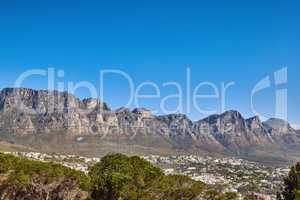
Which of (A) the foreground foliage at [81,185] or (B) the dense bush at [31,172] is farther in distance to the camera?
(A) the foreground foliage at [81,185]

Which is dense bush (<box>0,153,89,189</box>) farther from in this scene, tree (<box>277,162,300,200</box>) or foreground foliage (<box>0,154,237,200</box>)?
tree (<box>277,162,300,200</box>)

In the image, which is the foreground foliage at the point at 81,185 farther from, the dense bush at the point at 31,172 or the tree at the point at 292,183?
the tree at the point at 292,183

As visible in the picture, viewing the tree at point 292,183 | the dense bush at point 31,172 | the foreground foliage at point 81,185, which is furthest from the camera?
the foreground foliage at point 81,185

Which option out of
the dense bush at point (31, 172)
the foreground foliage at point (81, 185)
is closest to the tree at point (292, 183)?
the foreground foliage at point (81, 185)

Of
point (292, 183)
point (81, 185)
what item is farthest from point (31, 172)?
point (292, 183)

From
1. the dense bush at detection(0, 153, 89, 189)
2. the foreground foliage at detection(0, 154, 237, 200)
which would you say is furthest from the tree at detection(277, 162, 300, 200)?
the dense bush at detection(0, 153, 89, 189)

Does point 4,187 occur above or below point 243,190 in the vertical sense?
above

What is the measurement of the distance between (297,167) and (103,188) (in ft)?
80.0

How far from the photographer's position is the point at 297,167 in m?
54.0

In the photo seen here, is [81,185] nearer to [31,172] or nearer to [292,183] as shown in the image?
[31,172]

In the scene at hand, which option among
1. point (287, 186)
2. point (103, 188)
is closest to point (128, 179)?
point (103, 188)

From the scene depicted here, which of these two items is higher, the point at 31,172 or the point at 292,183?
the point at 31,172

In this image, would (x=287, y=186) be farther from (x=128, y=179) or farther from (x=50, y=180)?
(x=50, y=180)

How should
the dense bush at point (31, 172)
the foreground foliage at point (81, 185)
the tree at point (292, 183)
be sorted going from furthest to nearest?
the foreground foliage at point (81, 185) → the dense bush at point (31, 172) → the tree at point (292, 183)
